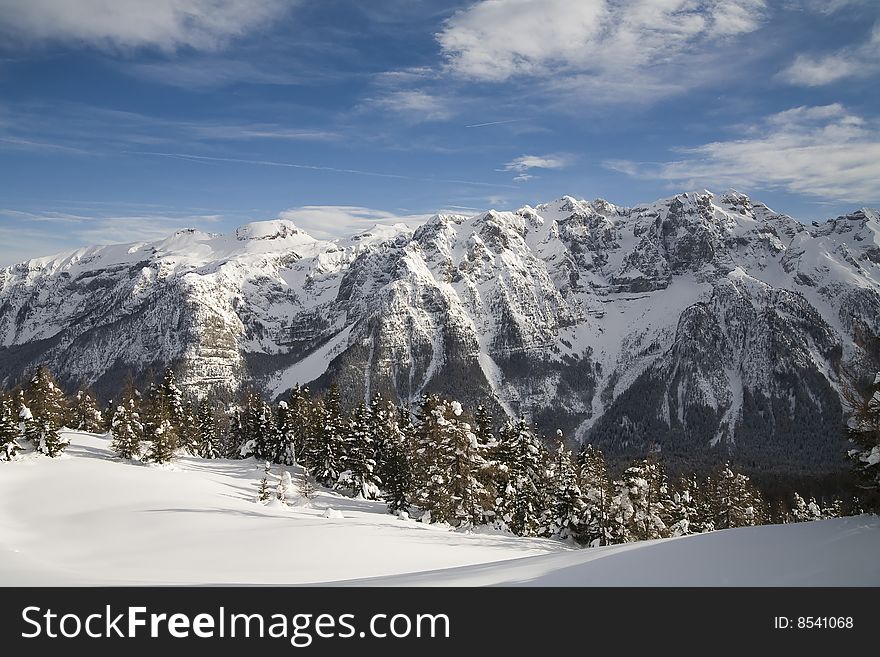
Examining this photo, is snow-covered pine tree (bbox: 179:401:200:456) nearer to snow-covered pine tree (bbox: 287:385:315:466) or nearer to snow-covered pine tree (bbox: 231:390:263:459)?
snow-covered pine tree (bbox: 231:390:263:459)

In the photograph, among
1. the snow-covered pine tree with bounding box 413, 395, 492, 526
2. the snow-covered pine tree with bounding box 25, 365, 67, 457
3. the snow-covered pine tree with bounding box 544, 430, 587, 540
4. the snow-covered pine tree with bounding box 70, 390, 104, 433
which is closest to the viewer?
the snow-covered pine tree with bounding box 413, 395, 492, 526

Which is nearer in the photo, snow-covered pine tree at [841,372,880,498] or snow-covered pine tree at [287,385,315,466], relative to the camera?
snow-covered pine tree at [841,372,880,498]

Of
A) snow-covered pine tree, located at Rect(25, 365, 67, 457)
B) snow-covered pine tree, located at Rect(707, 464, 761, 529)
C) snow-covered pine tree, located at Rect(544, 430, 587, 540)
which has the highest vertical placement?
snow-covered pine tree, located at Rect(25, 365, 67, 457)

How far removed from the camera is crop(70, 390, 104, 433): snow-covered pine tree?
73875 millimetres

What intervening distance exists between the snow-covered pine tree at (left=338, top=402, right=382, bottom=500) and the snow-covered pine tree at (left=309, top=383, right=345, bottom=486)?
117 centimetres

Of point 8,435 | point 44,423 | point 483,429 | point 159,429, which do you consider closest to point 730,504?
point 483,429

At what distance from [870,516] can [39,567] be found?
25298mm

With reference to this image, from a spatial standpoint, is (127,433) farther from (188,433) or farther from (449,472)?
(449,472)

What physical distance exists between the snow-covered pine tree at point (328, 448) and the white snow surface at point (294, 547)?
1162cm

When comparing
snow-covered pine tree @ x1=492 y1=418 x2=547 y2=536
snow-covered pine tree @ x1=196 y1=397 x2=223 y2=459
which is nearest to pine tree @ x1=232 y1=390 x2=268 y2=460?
snow-covered pine tree @ x1=196 y1=397 x2=223 y2=459

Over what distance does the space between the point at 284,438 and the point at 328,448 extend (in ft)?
43.4
